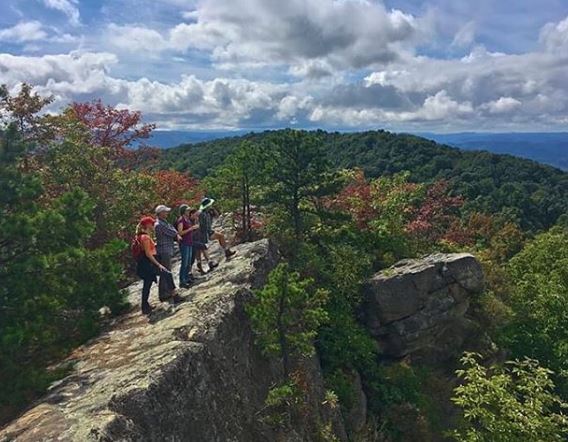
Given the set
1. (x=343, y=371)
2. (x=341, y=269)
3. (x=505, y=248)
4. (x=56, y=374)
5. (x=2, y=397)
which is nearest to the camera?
(x=2, y=397)

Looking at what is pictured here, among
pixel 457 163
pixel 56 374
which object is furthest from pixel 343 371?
pixel 457 163

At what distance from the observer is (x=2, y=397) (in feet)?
26.9

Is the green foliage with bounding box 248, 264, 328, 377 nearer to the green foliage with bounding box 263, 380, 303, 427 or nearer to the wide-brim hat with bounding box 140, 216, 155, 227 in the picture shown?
the green foliage with bounding box 263, 380, 303, 427

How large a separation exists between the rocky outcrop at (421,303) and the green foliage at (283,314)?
9.01 m

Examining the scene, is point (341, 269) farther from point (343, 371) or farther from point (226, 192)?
point (226, 192)

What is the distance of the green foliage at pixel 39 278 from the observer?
8.56 metres

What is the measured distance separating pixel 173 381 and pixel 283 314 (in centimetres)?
337

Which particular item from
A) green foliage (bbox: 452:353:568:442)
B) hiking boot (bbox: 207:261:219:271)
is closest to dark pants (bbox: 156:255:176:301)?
hiking boot (bbox: 207:261:219:271)

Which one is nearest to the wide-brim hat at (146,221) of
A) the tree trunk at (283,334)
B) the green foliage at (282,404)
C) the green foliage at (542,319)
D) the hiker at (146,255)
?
the hiker at (146,255)

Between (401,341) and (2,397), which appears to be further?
(401,341)

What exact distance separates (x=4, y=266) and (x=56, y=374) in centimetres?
208

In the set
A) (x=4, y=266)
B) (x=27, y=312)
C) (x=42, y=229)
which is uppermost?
(x=42, y=229)

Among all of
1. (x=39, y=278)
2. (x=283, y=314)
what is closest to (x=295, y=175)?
(x=283, y=314)

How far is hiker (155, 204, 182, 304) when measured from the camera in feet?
38.0
